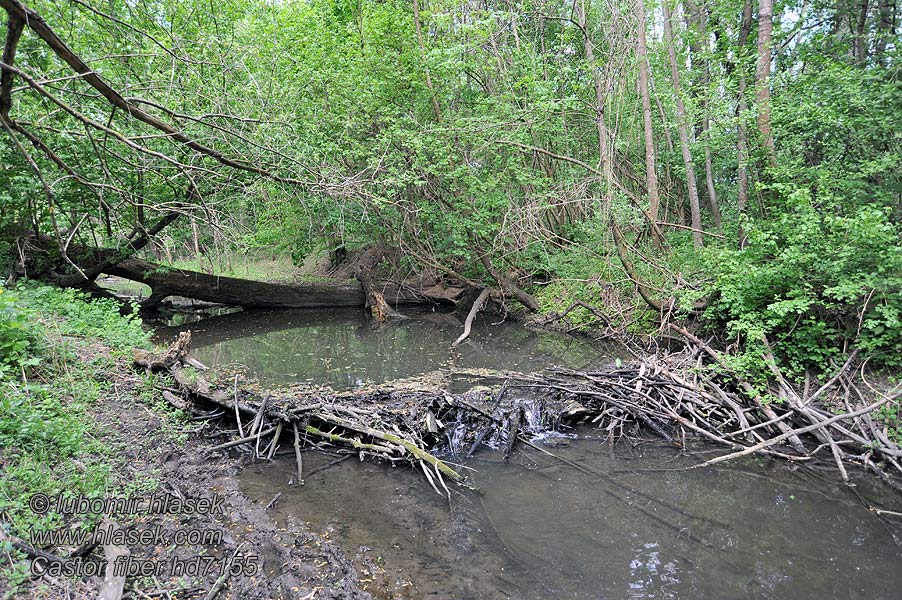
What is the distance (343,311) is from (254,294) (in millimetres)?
2762

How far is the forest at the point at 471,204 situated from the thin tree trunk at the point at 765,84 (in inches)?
1.5

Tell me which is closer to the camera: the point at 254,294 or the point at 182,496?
the point at 182,496

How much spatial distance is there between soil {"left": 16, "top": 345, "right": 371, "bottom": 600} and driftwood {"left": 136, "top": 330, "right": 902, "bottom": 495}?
1.73 ft

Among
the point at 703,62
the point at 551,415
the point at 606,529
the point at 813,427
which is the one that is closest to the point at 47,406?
the point at 606,529

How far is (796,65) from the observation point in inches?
377

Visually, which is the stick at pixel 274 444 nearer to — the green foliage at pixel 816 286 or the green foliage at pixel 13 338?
the green foliage at pixel 13 338

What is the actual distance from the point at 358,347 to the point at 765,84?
913 centimetres

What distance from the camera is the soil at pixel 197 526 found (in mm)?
3254

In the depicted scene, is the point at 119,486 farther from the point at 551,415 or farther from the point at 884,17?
the point at 884,17

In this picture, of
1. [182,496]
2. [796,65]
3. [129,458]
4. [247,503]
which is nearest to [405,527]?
[247,503]

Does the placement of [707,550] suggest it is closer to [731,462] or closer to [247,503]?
[731,462]

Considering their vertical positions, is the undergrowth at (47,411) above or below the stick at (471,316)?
above

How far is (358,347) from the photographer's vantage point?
465 inches

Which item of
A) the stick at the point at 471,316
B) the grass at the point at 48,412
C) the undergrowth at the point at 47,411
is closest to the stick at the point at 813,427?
the grass at the point at 48,412
